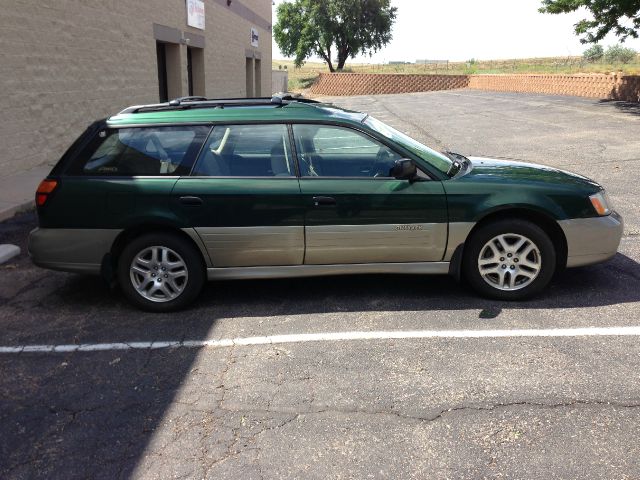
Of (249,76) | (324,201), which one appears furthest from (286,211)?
(249,76)

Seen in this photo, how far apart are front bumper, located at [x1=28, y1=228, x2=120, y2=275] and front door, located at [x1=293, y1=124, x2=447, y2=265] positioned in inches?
64.1

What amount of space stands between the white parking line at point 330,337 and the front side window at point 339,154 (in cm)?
130

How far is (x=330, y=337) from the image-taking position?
407 cm

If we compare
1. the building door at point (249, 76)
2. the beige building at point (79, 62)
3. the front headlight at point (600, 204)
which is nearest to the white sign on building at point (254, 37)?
the building door at point (249, 76)

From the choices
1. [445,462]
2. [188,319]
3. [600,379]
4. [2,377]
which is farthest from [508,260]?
[2,377]

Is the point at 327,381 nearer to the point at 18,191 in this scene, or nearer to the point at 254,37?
the point at 18,191

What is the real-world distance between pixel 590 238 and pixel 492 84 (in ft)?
126

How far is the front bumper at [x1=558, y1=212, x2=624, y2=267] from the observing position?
4.50 m

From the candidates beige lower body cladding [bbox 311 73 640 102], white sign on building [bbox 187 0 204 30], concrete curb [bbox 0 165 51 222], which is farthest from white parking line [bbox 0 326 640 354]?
beige lower body cladding [bbox 311 73 640 102]

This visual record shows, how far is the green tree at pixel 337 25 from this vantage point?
6228 centimetres

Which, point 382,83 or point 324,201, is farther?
point 382,83

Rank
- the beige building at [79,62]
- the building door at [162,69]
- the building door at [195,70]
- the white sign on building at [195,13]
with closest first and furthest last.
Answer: the beige building at [79,62]
the building door at [162,69]
the white sign on building at [195,13]
the building door at [195,70]

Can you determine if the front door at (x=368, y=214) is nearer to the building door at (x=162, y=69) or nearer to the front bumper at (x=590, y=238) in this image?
the front bumper at (x=590, y=238)

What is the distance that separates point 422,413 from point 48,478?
76.1 inches
